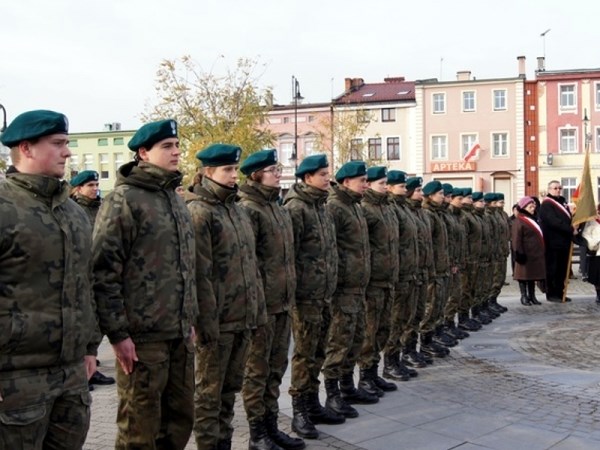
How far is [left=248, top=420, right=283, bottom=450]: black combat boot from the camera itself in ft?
18.0

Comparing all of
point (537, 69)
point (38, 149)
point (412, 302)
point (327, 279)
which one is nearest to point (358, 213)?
point (327, 279)


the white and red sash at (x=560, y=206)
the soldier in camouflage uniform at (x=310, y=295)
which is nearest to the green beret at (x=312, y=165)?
the soldier in camouflage uniform at (x=310, y=295)

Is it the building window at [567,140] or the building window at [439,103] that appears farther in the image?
the building window at [439,103]

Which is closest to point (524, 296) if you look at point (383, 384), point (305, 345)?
point (383, 384)

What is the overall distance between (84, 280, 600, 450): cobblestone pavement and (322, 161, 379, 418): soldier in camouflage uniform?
0.28 meters

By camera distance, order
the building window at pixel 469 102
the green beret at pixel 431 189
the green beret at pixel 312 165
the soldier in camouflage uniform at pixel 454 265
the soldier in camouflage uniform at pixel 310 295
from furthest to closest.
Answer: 1. the building window at pixel 469 102
2. the soldier in camouflage uniform at pixel 454 265
3. the green beret at pixel 431 189
4. the green beret at pixel 312 165
5. the soldier in camouflage uniform at pixel 310 295

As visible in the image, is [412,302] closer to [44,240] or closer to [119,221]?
[119,221]

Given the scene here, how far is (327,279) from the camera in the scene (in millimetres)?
6289

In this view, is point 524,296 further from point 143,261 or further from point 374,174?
point 143,261

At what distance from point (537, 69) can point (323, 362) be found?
50.4m

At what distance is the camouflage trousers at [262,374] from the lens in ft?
18.0

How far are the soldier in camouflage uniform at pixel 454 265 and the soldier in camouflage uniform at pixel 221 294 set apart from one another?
229 inches

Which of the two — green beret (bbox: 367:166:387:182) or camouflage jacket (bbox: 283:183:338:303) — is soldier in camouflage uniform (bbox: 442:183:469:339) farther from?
camouflage jacket (bbox: 283:183:338:303)

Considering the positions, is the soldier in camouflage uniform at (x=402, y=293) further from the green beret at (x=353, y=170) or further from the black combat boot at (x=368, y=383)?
the green beret at (x=353, y=170)
